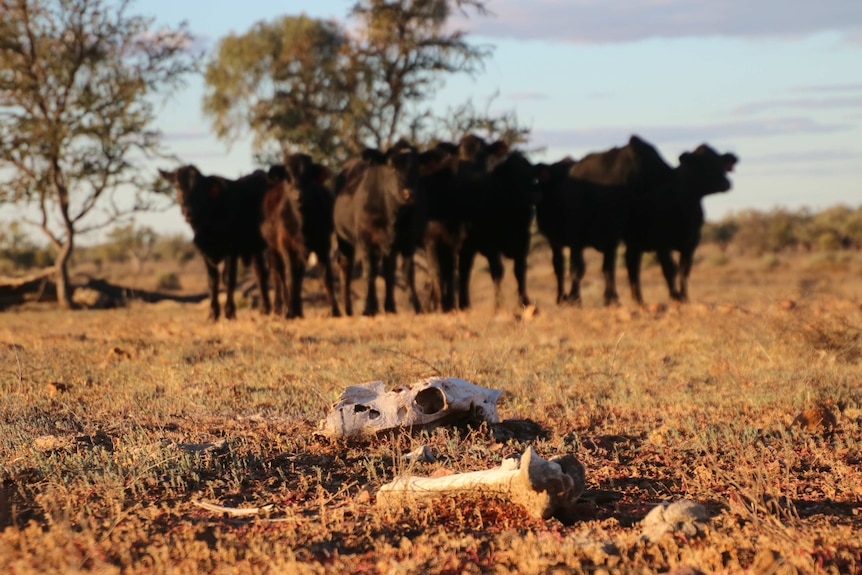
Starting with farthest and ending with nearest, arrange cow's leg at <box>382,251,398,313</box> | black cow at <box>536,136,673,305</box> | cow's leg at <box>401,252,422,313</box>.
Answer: black cow at <box>536,136,673,305</box> < cow's leg at <box>401,252,422,313</box> < cow's leg at <box>382,251,398,313</box>

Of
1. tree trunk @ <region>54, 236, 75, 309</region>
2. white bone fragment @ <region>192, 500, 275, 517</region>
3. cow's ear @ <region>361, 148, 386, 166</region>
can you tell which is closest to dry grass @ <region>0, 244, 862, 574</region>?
white bone fragment @ <region>192, 500, 275, 517</region>

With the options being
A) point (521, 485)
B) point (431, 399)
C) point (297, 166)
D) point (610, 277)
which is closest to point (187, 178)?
point (297, 166)

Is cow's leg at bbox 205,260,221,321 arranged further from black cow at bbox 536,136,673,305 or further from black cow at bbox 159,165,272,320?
black cow at bbox 536,136,673,305

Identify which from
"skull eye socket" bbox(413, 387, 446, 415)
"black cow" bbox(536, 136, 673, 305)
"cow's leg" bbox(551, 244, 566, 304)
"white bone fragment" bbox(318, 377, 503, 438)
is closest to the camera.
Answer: "white bone fragment" bbox(318, 377, 503, 438)

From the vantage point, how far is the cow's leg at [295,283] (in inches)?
663

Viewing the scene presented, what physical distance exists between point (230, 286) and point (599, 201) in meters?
6.15

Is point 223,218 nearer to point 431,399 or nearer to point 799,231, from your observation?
point 431,399

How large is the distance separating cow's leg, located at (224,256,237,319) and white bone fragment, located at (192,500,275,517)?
1278cm

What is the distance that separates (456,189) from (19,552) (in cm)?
1302

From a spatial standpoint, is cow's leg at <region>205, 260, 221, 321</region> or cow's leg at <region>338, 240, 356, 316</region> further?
cow's leg at <region>338, 240, 356, 316</region>

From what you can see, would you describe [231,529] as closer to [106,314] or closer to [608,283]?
[608,283]

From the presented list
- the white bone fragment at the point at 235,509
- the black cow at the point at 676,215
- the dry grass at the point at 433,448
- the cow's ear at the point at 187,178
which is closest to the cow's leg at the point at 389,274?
the cow's ear at the point at 187,178

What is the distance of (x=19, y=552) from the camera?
4188 millimetres

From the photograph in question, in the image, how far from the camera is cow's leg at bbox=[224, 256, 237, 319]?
700 inches
